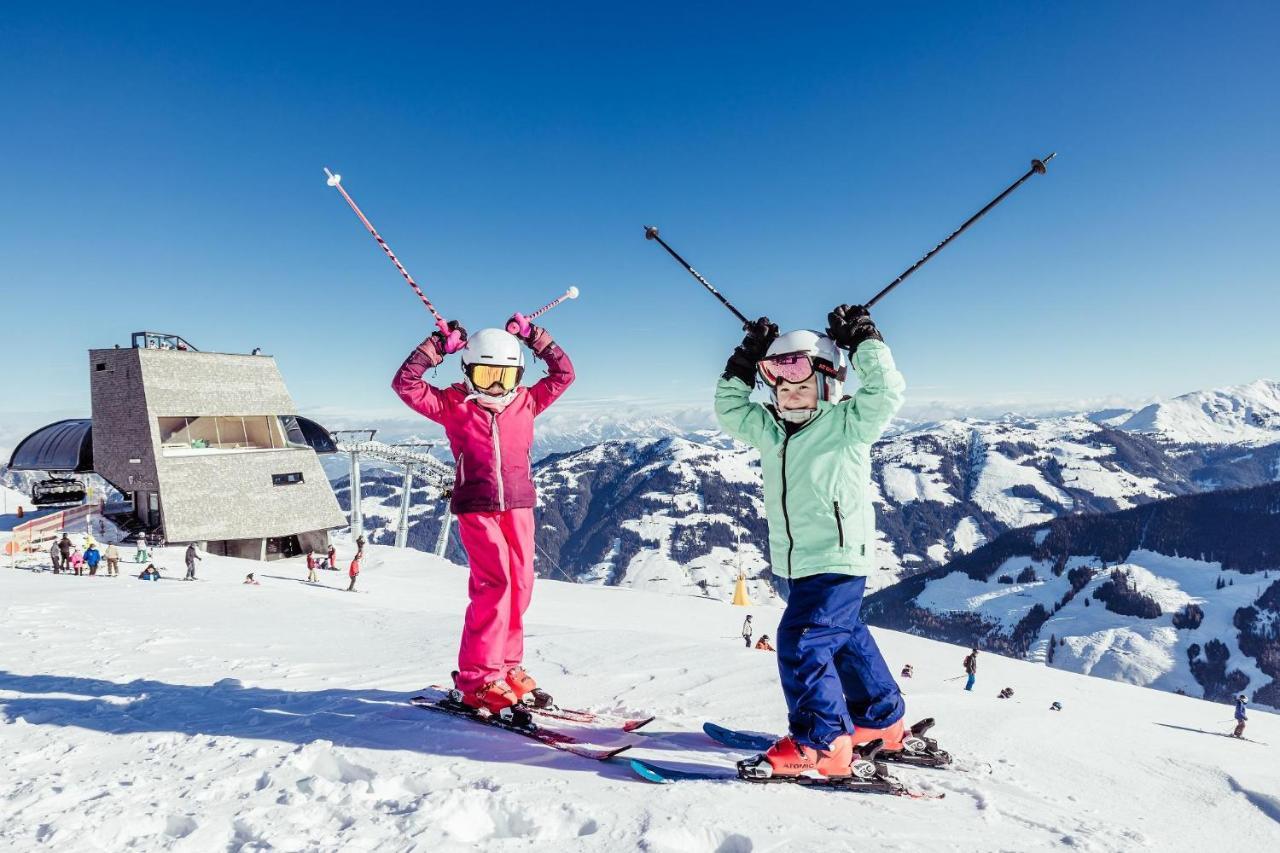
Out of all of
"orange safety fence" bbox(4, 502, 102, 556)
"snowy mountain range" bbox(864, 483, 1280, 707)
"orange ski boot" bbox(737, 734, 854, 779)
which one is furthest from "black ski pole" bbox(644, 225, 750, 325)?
"snowy mountain range" bbox(864, 483, 1280, 707)

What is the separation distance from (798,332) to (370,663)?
5.85 metres

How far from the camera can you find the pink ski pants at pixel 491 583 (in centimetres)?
545

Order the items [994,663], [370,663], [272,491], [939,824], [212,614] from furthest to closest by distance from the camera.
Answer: [272,491]
[994,663]
[212,614]
[370,663]
[939,824]

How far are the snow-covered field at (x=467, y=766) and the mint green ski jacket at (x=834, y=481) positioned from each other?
1397mm

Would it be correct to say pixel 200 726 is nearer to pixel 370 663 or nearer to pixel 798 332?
pixel 370 663

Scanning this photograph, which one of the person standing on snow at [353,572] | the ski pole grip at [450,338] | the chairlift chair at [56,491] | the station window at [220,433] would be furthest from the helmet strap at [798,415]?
the chairlift chair at [56,491]

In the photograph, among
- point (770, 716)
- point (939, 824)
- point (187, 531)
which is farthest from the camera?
point (187, 531)

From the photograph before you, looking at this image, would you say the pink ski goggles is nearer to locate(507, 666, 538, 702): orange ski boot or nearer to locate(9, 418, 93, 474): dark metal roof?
locate(507, 666, 538, 702): orange ski boot

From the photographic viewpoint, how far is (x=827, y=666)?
4316 millimetres

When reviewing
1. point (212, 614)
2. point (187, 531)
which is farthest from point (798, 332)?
point (187, 531)

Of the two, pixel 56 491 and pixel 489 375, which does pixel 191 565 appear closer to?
pixel 56 491

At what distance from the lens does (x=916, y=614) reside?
17962 centimetres

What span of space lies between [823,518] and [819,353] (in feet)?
3.67

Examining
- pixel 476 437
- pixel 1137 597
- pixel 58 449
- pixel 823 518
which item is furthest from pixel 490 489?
pixel 1137 597
